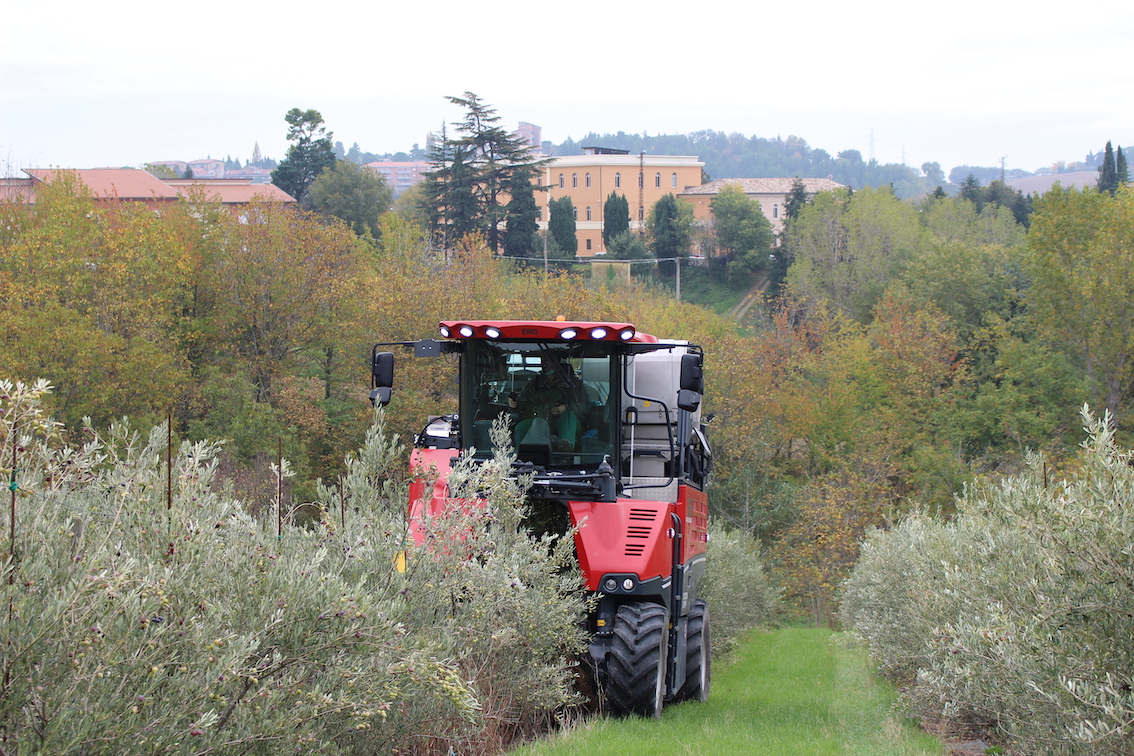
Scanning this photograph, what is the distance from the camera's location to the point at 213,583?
4.77 m

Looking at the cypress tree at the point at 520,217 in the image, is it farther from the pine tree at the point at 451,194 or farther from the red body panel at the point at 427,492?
the red body panel at the point at 427,492

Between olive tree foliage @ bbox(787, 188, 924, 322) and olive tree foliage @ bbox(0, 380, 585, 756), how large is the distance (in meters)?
64.8

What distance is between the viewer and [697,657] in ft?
34.5

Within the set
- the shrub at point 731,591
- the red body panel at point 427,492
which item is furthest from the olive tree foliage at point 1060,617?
the shrub at point 731,591

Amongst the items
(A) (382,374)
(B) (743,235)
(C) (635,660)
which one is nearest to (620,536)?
(C) (635,660)

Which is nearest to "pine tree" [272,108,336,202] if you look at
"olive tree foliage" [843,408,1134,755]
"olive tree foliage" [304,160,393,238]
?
"olive tree foliage" [304,160,393,238]

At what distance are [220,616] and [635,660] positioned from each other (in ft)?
15.3

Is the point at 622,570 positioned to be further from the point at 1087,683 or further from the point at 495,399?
the point at 1087,683

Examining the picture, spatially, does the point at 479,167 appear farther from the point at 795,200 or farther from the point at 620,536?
the point at 620,536

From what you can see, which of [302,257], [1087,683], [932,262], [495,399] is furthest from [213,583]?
[932,262]

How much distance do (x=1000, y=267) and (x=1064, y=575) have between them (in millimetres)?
56959

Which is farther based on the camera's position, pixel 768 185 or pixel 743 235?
pixel 768 185

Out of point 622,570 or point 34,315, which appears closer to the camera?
point 622,570

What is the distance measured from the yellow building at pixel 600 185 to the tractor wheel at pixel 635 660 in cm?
11461
